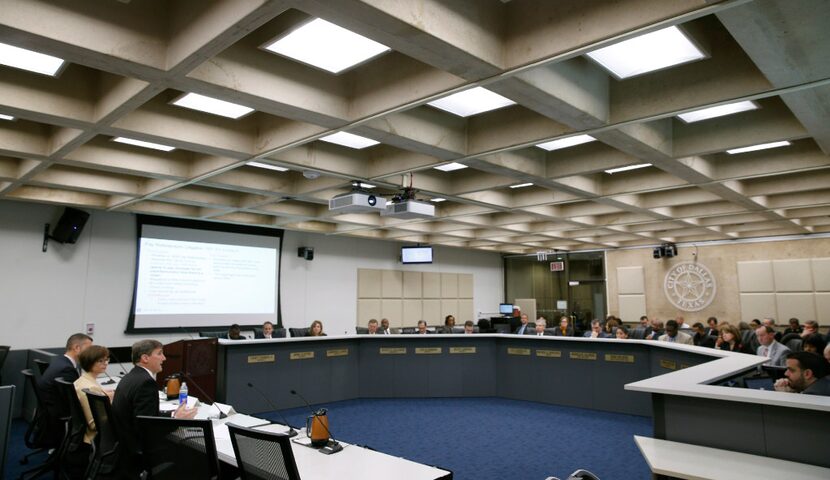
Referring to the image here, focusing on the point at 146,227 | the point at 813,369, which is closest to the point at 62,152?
the point at 146,227

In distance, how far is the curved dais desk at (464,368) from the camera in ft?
20.8

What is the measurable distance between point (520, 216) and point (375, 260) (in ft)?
15.3

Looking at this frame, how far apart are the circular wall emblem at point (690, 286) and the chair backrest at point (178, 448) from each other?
12.8 meters

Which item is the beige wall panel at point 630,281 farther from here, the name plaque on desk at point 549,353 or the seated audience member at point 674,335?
the name plaque on desk at point 549,353

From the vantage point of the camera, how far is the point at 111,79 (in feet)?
12.5

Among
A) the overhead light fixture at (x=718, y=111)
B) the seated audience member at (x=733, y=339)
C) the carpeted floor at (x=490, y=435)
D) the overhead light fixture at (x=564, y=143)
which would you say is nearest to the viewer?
the overhead light fixture at (x=718, y=111)

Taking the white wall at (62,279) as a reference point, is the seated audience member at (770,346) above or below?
below

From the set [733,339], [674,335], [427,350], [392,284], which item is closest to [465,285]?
[392,284]

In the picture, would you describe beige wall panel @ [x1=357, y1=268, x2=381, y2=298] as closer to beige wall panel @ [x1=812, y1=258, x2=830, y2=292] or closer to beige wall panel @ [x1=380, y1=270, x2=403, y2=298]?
beige wall panel @ [x1=380, y1=270, x2=403, y2=298]

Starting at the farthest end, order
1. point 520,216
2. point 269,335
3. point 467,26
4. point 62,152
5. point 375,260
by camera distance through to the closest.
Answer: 1. point 375,260
2. point 520,216
3. point 269,335
4. point 62,152
5. point 467,26

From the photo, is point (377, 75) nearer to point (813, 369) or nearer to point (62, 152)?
point (62, 152)

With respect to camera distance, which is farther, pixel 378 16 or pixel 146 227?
pixel 146 227

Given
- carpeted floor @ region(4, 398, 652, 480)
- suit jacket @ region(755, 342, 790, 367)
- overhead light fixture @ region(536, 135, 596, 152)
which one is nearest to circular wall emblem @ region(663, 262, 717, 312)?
suit jacket @ region(755, 342, 790, 367)

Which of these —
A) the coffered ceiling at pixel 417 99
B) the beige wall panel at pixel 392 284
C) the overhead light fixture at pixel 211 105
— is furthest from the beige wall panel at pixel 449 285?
the overhead light fixture at pixel 211 105
